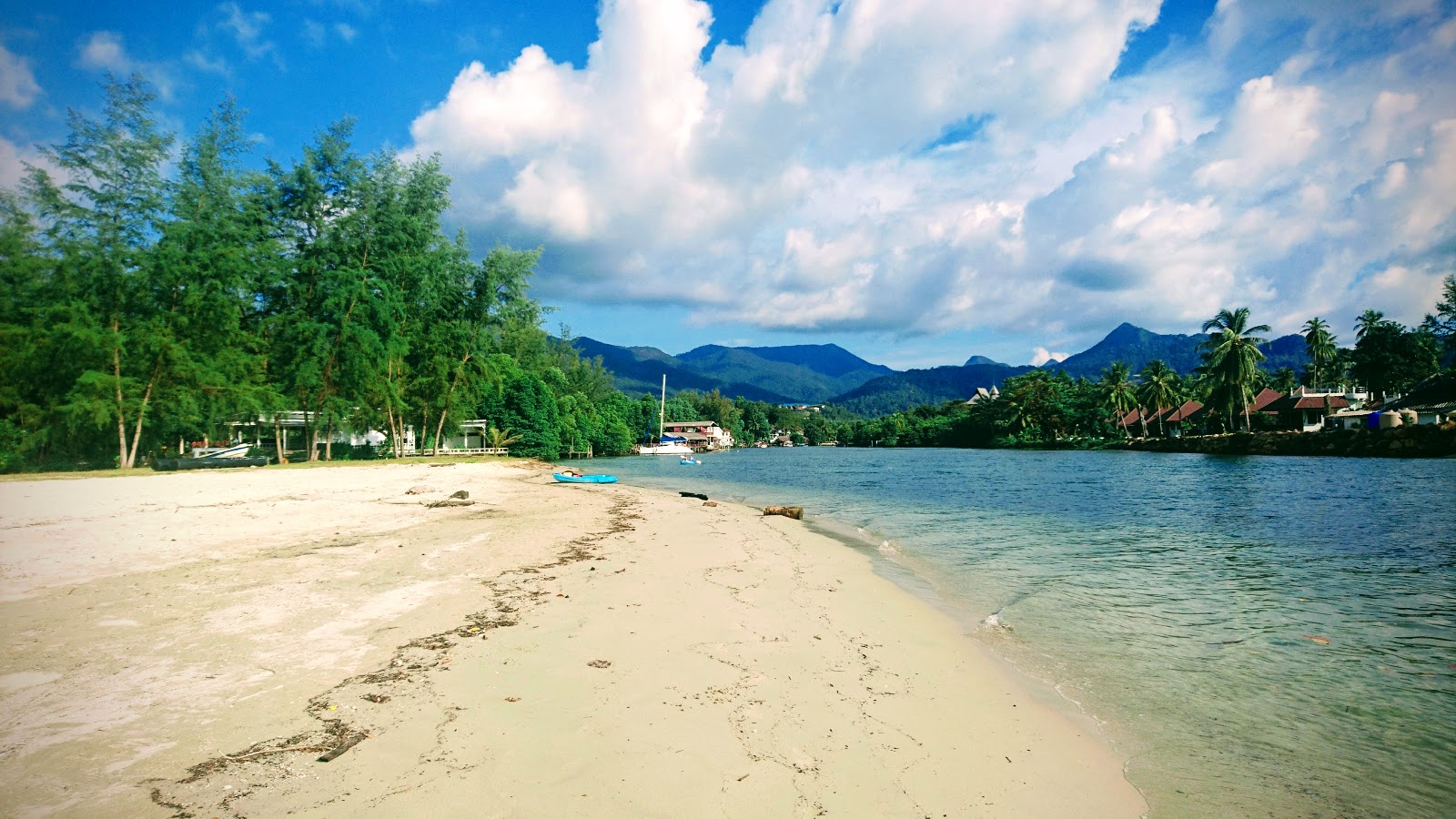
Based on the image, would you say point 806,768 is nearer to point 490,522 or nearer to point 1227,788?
point 1227,788

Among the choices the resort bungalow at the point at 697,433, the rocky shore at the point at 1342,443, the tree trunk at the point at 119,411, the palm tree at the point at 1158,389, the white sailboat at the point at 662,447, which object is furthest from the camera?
the resort bungalow at the point at 697,433

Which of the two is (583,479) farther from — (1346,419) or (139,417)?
(1346,419)

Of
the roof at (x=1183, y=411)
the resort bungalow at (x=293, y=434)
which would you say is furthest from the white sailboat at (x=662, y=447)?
the roof at (x=1183, y=411)

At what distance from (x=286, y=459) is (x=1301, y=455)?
82283mm

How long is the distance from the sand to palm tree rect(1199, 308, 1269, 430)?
7316cm

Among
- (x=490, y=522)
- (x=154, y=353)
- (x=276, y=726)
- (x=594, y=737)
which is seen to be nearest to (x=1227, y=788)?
(x=594, y=737)

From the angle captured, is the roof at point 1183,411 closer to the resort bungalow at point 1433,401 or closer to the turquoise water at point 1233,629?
the resort bungalow at point 1433,401

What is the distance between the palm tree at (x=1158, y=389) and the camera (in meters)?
79.6

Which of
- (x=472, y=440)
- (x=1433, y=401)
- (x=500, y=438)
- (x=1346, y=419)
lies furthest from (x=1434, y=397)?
(x=472, y=440)

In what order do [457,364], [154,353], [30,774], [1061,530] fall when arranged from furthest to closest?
1. [457,364]
2. [154,353]
3. [1061,530]
4. [30,774]

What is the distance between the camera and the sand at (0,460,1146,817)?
385cm

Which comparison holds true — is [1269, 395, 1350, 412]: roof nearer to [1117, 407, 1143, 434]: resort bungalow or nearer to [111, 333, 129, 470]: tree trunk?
[1117, 407, 1143, 434]: resort bungalow

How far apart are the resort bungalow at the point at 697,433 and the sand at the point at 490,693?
117 metres

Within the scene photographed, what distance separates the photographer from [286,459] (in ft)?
111
